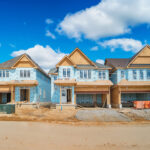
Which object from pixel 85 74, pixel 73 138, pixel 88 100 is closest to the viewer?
pixel 73 138

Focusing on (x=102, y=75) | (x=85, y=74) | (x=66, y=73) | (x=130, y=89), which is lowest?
(x=130, y=89)

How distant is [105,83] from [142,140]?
14.5m

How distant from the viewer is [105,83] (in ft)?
79.0

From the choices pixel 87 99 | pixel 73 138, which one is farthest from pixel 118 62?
pixel 73 138

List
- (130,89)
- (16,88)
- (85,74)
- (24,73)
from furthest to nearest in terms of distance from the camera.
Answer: (24,73) → (16,88) → (85,74) → (130,89)

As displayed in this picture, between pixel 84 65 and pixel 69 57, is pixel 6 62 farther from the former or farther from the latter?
pixel 84 65

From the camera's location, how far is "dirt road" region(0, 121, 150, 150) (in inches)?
350

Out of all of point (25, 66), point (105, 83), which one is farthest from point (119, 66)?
point (25, 66)

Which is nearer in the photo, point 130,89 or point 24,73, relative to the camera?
point 130,89

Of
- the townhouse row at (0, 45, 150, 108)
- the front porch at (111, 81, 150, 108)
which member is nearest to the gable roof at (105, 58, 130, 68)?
the townhouse row at (0, 45, 150, 108)

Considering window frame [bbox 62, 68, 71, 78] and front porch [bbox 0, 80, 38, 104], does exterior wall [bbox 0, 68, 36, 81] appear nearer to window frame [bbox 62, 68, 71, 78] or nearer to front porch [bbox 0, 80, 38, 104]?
front porch [bbox 0, 80, 38, 104]

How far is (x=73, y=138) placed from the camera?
32.9 feet

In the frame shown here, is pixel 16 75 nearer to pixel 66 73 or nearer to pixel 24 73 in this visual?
pixel 24 73

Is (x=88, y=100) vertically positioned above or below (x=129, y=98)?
below
